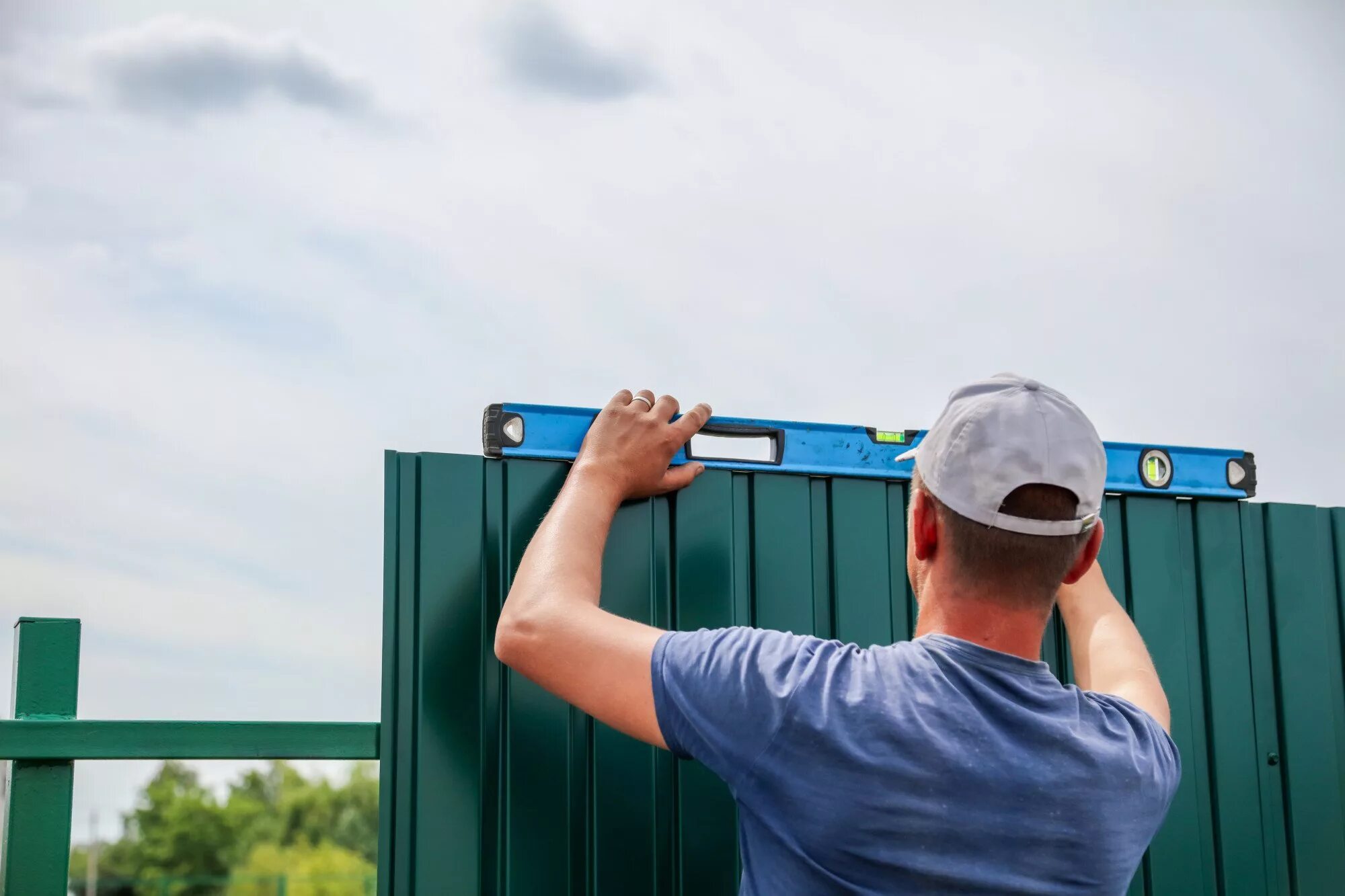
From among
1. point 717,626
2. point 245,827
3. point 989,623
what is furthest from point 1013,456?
point 245,827

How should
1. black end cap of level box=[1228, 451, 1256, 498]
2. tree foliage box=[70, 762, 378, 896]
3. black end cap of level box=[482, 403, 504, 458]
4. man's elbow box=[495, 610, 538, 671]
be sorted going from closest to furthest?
1. man's elbow box=[495, 610, 538, 671]
2. black end cap of level box=[482, 403, 504, 458]
3. black end cap of level box=[1228, 451, 1256, 498]
4. tree foliage box=[70, 762, 378, 896]

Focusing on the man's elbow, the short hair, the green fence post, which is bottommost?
the green fence post

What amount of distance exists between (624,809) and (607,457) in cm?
76

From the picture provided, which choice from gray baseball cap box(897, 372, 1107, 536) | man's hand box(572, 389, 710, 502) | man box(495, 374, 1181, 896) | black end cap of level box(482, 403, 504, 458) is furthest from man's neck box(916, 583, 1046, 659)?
black end cap of level box(482, 403, 504, 458)

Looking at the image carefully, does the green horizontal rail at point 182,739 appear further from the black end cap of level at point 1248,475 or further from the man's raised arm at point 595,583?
the black end cap of level at point 1248,475

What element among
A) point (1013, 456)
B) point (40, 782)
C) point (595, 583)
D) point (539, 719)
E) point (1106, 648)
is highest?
point (1013, 456)

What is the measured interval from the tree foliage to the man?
172ft

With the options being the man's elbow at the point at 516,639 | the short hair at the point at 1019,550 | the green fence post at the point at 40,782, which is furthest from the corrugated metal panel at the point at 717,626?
the short hair at the point at 1019,550

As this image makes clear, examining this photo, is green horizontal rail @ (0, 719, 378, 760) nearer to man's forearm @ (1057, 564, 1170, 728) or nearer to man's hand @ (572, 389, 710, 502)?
man's hand @ (572, 389, 710, 502)

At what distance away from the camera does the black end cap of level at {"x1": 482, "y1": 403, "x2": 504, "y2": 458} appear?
2588mm

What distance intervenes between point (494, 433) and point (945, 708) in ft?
3.98

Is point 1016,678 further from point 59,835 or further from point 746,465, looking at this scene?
point 59,835

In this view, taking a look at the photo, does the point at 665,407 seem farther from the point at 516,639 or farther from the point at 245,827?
the point at 245,827

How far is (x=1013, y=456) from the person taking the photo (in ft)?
6.08
